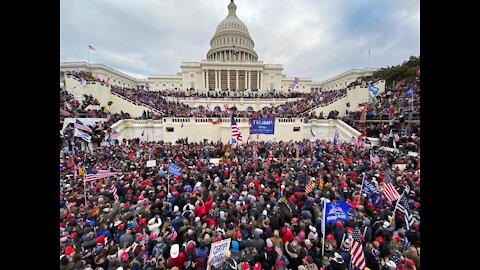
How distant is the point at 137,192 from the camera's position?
750 cm

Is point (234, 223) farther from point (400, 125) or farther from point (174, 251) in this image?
point (400, 125)

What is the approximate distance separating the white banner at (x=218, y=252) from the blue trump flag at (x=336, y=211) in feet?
8.78

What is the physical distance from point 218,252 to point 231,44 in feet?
266

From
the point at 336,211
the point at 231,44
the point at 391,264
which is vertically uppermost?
the point at 231,44

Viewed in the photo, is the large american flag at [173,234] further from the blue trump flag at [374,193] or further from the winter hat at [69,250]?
the blue trump flag at [374,193]

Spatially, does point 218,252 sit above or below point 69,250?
above

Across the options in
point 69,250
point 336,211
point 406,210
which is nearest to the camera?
point 69,250

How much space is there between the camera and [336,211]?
15.7 ft

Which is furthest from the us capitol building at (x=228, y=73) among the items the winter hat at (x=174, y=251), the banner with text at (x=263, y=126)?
the winter hat at (x=174, y=251)

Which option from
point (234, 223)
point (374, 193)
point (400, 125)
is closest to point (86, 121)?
point (234, 223)

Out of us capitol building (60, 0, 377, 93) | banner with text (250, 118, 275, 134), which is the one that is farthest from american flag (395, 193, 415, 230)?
us capitol building (60, 0, 377, 93)

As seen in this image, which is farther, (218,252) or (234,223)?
(234,223)
